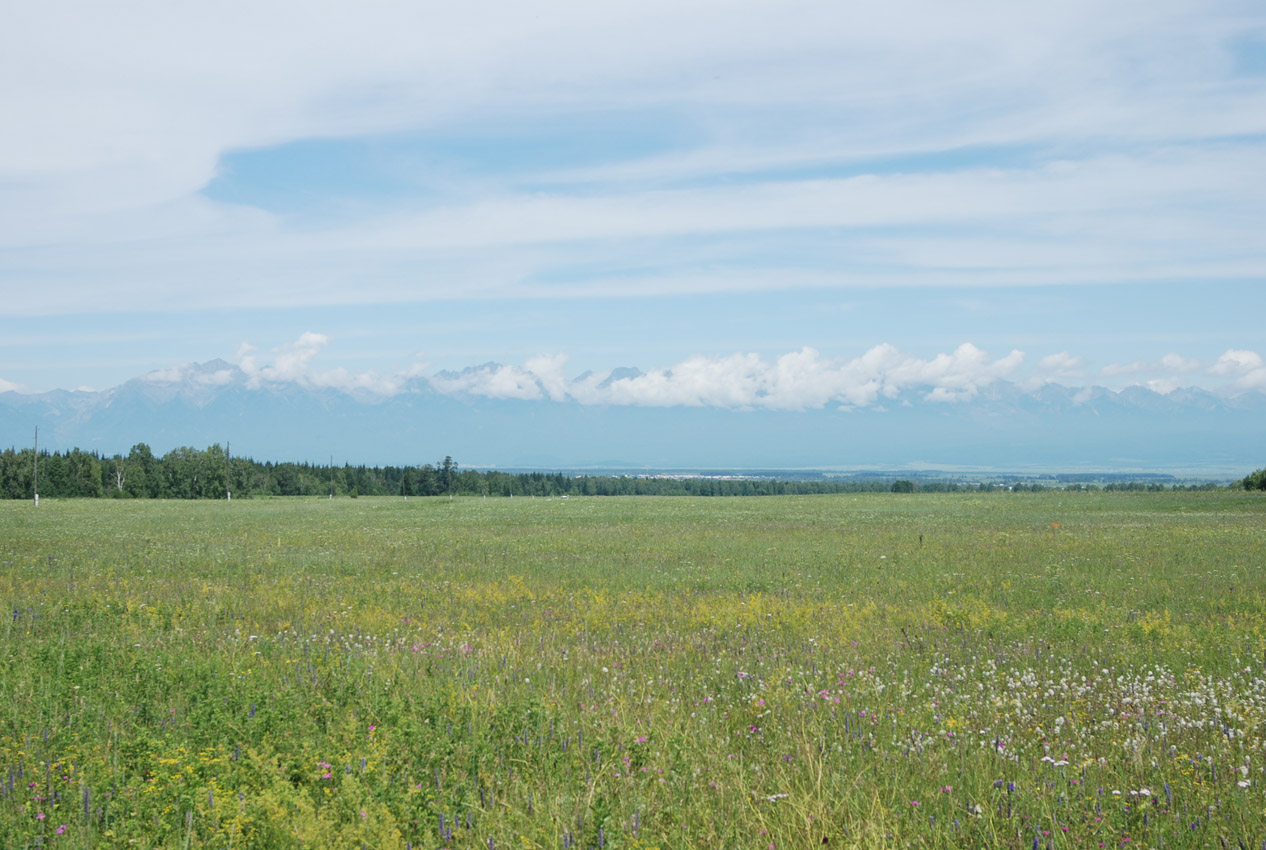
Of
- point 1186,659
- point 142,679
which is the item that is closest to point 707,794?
point 142,679

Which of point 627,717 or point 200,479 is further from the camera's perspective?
point 200,479

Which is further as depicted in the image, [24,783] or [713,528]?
[713,528]

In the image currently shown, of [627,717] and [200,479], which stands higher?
[627,717]

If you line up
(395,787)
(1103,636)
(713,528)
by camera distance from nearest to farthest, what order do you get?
(395,787)
(1103,636)
(713,528)

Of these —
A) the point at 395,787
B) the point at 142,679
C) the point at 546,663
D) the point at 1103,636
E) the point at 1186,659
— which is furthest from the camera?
the point at 1103,636

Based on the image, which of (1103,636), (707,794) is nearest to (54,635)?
(707,794)

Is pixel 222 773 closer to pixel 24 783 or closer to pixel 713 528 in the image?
pixel 24 783

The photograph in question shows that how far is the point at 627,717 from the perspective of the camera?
6883mm

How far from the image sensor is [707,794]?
17.9 feet

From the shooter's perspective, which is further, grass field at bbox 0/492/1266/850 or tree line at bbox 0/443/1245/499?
tree line at bbox 0/443/1245/499

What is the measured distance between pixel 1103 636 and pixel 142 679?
40.8ft

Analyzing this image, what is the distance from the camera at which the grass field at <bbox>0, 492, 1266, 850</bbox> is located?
4973 millimetres

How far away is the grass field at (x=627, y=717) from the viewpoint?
497cm

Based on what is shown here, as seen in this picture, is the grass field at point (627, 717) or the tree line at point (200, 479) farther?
the tree line at point (200, 479)
